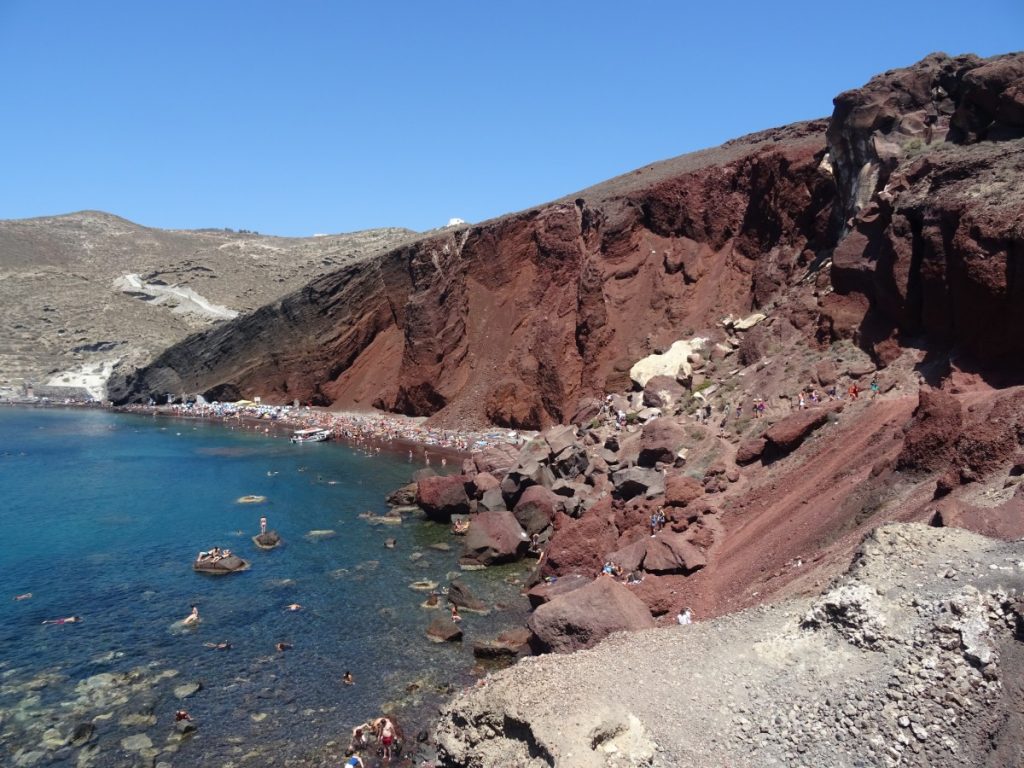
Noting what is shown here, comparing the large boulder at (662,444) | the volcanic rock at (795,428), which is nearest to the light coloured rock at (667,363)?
the large boulder at (662,444)

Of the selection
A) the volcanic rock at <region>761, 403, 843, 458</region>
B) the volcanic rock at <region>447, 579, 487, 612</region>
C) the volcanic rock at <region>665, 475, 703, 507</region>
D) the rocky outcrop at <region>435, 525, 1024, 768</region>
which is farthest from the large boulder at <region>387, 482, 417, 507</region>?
the rocky outcrop at <region>435, 525, 1024, 768</region>

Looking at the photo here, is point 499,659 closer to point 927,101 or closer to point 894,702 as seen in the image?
point 894,702

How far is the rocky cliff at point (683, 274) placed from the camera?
A: 21.4 meters

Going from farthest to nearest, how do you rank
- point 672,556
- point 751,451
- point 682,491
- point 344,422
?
point 344,422 → point 751,451 → point 682,491 → point 672,556

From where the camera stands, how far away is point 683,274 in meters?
45.8

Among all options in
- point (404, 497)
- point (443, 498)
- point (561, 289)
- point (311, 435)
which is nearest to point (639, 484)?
point (443, 498)

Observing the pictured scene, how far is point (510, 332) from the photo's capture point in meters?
54.4

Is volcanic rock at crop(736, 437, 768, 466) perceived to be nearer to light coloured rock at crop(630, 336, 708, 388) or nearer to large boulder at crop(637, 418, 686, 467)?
large boulder at crop(637, 418, 686, 467)

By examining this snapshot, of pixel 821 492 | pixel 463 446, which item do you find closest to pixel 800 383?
pixel 821 492

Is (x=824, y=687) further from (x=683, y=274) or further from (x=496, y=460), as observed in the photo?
(x=683, y=274)

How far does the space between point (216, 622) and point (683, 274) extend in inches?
1350

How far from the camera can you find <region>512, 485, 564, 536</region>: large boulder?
93.0ft

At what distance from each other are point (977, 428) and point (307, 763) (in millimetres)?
14754

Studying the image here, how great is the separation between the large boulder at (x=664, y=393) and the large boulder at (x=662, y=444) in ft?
13.6
